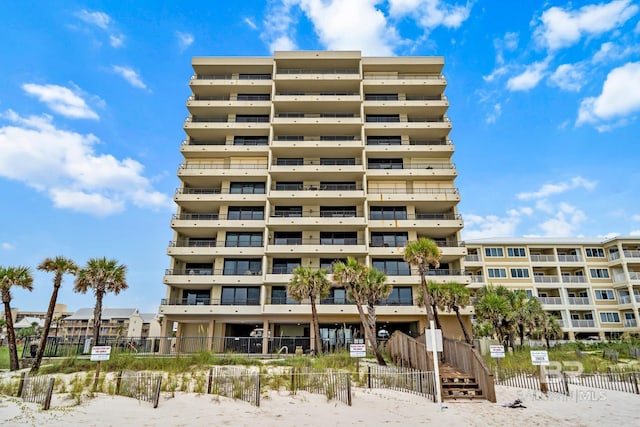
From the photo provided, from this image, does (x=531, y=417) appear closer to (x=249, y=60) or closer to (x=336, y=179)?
(x=336, y=179)

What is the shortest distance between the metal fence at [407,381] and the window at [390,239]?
2098 centimetres

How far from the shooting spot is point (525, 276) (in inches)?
2076

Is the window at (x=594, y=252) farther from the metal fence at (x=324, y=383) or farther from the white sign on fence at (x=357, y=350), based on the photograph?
the metal fence at (x=324, y=383)

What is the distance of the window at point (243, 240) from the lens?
38781mm

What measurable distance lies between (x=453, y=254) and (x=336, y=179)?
13.8 m

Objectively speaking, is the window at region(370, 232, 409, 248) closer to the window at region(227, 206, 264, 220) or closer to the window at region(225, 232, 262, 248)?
the window at region(225, 232, 262, 248)

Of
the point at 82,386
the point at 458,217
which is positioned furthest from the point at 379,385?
the point at 458,217

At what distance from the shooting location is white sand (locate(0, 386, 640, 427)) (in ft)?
38.7

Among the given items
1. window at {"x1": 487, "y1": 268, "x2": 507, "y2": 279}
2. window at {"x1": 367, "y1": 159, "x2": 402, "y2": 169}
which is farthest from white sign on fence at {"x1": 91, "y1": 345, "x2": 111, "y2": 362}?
window at {"x1": 487, "y1": 268, "x2": 507, "y2": 279}

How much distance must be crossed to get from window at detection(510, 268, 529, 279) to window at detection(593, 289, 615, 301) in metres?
9.00

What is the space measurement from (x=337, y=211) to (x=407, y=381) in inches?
969

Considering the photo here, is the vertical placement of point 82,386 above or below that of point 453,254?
below

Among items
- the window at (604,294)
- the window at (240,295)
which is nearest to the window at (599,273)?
the window at (604,294)

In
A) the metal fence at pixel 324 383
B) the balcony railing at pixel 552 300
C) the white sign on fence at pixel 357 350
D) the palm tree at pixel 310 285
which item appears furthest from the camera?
the balcony railing at pixel 552 300
